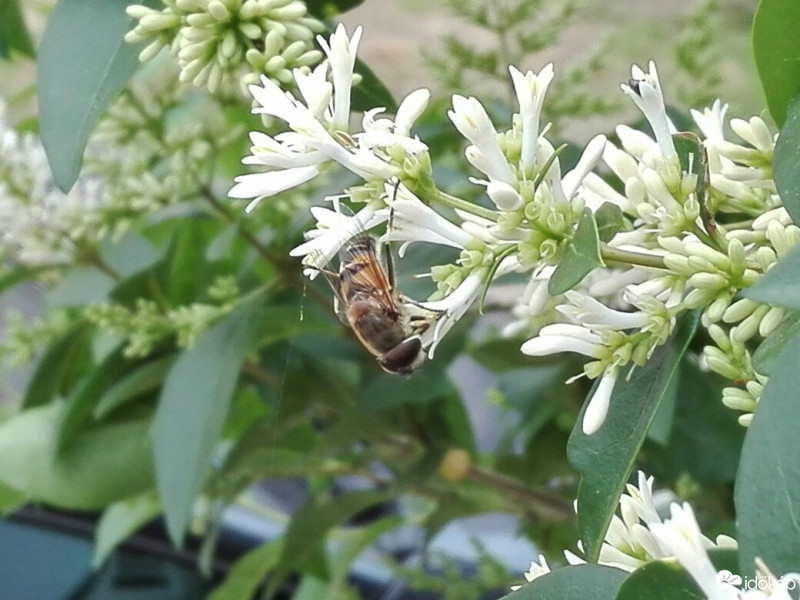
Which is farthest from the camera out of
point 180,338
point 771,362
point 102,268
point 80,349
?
point 80,349

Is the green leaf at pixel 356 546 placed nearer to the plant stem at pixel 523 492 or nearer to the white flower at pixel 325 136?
the plant stem at pixel 523 492

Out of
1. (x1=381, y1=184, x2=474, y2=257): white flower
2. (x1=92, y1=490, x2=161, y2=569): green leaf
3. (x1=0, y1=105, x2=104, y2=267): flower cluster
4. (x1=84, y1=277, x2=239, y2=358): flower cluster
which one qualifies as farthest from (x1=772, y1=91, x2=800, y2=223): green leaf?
(x1=92, y1=490, x2=161, y2=569): green leaf

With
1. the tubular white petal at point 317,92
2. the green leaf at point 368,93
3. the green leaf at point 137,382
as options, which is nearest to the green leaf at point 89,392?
the green leaf at point 137,382

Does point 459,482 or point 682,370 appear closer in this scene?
point 682,370

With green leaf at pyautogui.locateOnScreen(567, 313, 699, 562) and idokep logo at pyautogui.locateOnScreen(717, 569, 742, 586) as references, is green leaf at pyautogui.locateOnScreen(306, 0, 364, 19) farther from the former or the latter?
idokep logo at pyautogui.locateOnScreen(717, 569, 742, 586)

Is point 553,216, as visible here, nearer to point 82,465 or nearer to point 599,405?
point 599,405

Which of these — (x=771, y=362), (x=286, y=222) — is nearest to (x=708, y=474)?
(x=286, y=222)

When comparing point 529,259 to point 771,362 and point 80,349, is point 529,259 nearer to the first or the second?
point 771,362
